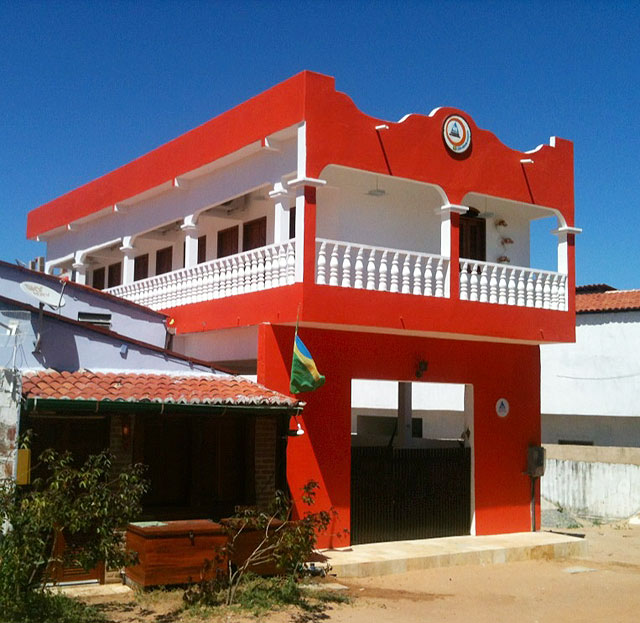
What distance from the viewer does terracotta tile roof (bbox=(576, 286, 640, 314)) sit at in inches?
A: 919

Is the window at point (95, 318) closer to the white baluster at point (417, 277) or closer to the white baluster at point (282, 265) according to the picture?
the white baluster at point (282, 265)

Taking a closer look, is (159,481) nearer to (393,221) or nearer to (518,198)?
(393,221)

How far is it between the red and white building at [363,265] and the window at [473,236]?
0.04 metres

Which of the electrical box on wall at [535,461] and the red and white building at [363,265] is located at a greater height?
the red and white building at [363,265]

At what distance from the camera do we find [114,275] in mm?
21531

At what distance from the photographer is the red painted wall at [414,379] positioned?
13.2 m

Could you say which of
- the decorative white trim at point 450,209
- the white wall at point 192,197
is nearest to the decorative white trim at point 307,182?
the white wall at point 192,197

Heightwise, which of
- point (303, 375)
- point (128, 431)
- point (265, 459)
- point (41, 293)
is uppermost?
point (41, 293)

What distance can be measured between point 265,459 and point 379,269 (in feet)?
11.3

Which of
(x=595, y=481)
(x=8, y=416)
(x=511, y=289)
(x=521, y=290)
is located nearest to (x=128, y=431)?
(x=8, y=416)

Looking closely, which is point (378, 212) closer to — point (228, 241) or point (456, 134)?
point (456, 134)

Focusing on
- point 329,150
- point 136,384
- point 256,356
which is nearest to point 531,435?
point 256,356

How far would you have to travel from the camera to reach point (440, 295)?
14.2 metres

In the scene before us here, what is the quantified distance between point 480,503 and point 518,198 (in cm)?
535
